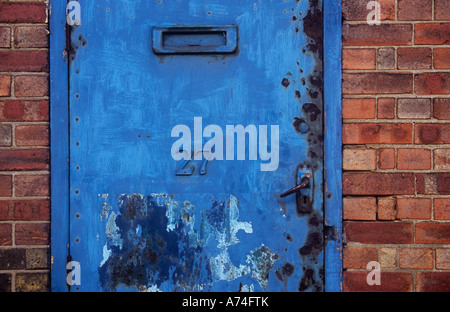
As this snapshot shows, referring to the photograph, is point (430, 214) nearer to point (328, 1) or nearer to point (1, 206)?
point (328, 1)

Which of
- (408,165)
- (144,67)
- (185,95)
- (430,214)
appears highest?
(144,67)

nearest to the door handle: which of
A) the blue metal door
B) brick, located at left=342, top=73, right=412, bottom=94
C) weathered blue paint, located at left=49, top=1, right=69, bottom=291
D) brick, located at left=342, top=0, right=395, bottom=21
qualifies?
the blue metal door

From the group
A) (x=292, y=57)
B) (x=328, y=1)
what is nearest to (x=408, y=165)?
(x=292, y=57)

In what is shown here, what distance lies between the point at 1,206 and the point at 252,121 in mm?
1120

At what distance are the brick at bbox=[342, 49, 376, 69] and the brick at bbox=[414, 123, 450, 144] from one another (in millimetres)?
334

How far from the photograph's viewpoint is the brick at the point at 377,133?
164 centimetres

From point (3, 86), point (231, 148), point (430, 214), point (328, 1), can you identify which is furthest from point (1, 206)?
point (430, 214)

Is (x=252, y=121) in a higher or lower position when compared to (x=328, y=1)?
lower

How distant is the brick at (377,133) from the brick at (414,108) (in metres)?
0.05

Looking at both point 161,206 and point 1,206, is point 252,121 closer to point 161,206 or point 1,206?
point 161,206

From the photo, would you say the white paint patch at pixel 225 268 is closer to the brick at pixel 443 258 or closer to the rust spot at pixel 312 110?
the rust spot at pixel 312 110

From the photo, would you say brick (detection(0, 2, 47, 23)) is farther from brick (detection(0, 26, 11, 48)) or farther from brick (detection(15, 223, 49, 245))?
brick (detection(15, 223, 49, 245))

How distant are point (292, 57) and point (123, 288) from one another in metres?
1.22

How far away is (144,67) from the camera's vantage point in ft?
5.45
